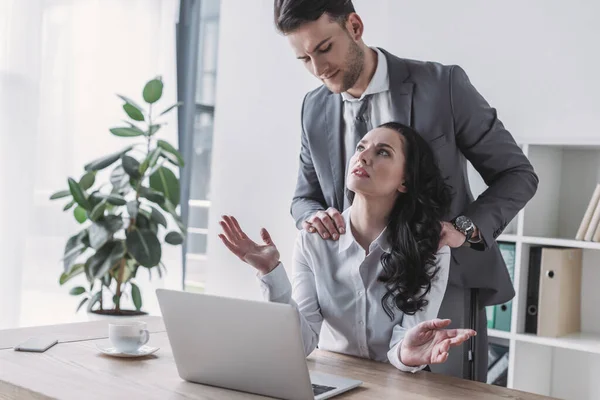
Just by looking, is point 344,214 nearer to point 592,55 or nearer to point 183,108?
point 592,55

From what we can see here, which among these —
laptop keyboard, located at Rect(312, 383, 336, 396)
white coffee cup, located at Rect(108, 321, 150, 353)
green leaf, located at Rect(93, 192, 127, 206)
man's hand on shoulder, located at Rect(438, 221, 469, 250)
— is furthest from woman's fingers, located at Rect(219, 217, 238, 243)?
green leaf, located at Rect(93, 192, 127, 206)

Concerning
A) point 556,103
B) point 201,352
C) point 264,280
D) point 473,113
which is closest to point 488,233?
point 473,113

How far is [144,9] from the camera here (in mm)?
4469

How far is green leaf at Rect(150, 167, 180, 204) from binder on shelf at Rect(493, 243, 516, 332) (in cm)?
160

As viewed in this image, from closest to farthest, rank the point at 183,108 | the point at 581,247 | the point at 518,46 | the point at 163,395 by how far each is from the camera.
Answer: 1. the point at 163,395
2. the point at 581,247
3. the point at 518,46
4. the point at 183,108

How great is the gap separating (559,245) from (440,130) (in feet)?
3.76

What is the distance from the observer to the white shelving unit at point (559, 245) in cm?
312

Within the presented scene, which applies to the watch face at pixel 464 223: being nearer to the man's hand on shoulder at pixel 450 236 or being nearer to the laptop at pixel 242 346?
the man's hand on shoulder at pixel 450 236

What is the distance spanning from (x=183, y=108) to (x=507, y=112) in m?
2.20

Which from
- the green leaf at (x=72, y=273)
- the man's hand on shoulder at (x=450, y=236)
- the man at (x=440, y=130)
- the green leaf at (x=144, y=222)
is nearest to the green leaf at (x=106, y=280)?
the green leaf at (x=72, y=273)

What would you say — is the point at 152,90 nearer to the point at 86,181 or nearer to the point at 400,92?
the point at 86,181

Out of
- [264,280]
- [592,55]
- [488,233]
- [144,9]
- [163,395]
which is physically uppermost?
[144,9]

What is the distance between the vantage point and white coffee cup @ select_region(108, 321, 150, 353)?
179 centimetres

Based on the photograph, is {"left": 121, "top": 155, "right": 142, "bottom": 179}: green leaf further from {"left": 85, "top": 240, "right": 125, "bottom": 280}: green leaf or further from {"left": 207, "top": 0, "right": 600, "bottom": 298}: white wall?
{"left": 207, "top": 0, "right": 600, "bottom": 298}: white wall
